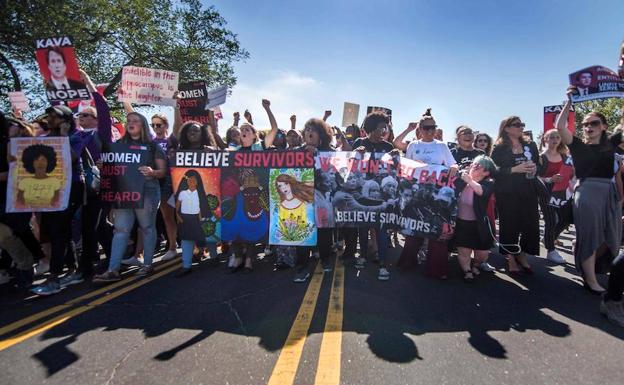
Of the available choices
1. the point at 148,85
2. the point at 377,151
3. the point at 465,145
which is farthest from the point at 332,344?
the point at 148,85

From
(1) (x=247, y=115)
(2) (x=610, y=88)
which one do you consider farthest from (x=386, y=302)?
(2) (x=610, y=88)

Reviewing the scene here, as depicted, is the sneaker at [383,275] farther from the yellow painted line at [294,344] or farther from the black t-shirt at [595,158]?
the black t-shirt at [595,158]

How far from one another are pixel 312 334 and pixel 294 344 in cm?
21

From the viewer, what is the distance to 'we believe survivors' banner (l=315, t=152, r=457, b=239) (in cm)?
416

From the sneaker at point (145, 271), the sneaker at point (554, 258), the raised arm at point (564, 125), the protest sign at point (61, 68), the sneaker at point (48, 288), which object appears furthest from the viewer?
the sneaker at point (554, 258)

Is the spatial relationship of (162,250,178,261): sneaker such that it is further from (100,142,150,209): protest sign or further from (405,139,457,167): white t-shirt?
(405,139,457,167): white t-shirt

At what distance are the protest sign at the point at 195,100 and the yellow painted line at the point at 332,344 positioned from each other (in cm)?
531

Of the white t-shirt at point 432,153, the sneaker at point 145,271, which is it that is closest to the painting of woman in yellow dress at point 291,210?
the white t-shirt at point 432,153

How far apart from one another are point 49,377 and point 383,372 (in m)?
2.24

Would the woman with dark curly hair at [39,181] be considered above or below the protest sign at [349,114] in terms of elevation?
below

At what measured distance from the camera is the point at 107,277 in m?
4.02

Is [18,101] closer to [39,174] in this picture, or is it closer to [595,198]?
[39,174]

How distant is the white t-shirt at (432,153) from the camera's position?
4.38 metres

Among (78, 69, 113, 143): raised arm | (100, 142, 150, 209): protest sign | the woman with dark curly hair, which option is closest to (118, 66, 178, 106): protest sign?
(78, 69, 113, 143): raised arm
